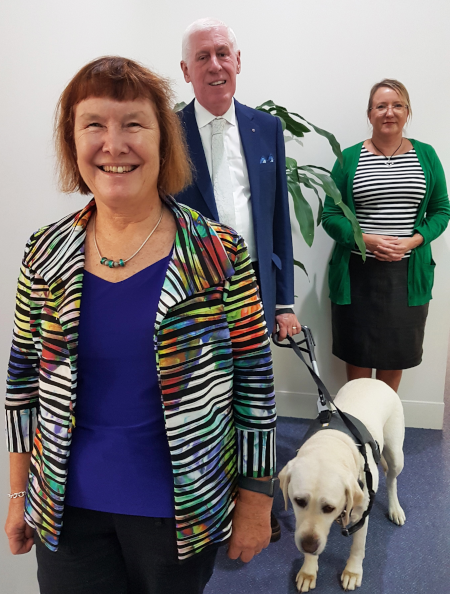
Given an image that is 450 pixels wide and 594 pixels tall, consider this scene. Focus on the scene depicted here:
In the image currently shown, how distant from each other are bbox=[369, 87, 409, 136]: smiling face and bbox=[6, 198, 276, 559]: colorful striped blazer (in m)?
1.70

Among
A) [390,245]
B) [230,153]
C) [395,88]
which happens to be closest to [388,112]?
[395,88]

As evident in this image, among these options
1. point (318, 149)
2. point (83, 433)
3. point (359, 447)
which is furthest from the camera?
point (318, 149)

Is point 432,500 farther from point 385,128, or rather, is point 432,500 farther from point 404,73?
point 404,73

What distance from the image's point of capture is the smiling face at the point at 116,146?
0.77 metres

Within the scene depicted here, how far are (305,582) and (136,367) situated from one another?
132 centimetres

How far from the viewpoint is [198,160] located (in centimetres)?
139

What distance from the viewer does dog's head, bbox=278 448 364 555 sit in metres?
1.33

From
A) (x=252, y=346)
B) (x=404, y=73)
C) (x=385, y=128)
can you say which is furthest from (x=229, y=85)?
(x=404, y=73)

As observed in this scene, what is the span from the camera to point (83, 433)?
812 mm

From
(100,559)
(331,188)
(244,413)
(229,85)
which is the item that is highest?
(229,85)

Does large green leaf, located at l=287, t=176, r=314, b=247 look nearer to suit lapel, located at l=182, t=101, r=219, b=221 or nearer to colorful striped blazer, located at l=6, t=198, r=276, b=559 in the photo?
suit lapel, located at l=182, t=101, r=219, b=221

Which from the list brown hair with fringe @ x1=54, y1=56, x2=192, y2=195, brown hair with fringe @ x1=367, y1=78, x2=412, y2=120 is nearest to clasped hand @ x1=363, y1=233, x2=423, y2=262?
brown hair with fringe @ x1=367, y1=78, x2=412, y2=120

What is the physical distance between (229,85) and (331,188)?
0.75m

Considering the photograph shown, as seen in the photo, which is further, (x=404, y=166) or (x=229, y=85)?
(x=404, y=166)
